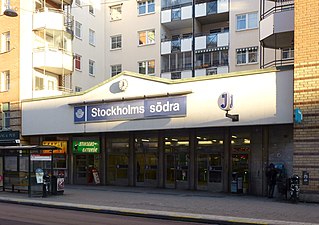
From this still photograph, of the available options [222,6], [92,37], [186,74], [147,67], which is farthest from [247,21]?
[92,37]

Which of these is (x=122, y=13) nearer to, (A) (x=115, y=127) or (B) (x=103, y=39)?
(B) (x=103, y=39)

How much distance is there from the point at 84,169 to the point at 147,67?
13.2m

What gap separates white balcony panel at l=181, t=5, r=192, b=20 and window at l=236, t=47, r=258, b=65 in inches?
203

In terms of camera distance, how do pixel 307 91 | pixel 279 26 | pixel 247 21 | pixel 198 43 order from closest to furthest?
pixel 307 91 < pixel 279 26 < pixel 247 21 < pixel 198 43

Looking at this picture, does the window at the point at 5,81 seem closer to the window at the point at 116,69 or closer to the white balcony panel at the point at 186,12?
the window at the point at 116,69

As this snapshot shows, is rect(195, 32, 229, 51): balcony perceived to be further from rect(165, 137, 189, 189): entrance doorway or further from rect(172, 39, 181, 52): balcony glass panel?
rect(165, 137, 189, 189): entrance doorway

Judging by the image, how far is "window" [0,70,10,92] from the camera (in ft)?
87.0

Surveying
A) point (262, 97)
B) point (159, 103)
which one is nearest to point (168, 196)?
point (159, 103)

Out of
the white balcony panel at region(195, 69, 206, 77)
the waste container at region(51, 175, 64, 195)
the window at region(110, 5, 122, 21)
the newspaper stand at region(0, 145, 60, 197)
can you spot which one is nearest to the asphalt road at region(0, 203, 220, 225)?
the newspaper stand at region(0, 145, 60, 197)

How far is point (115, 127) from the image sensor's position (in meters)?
20.3

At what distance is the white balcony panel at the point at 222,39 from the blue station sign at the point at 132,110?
44.1ft

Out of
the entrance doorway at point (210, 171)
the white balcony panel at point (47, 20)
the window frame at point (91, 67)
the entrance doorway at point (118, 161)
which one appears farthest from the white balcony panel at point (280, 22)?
the window frame at point (91, 67)

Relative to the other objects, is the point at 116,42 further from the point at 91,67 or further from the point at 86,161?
the point at 86,161

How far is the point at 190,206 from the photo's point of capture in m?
14.2
